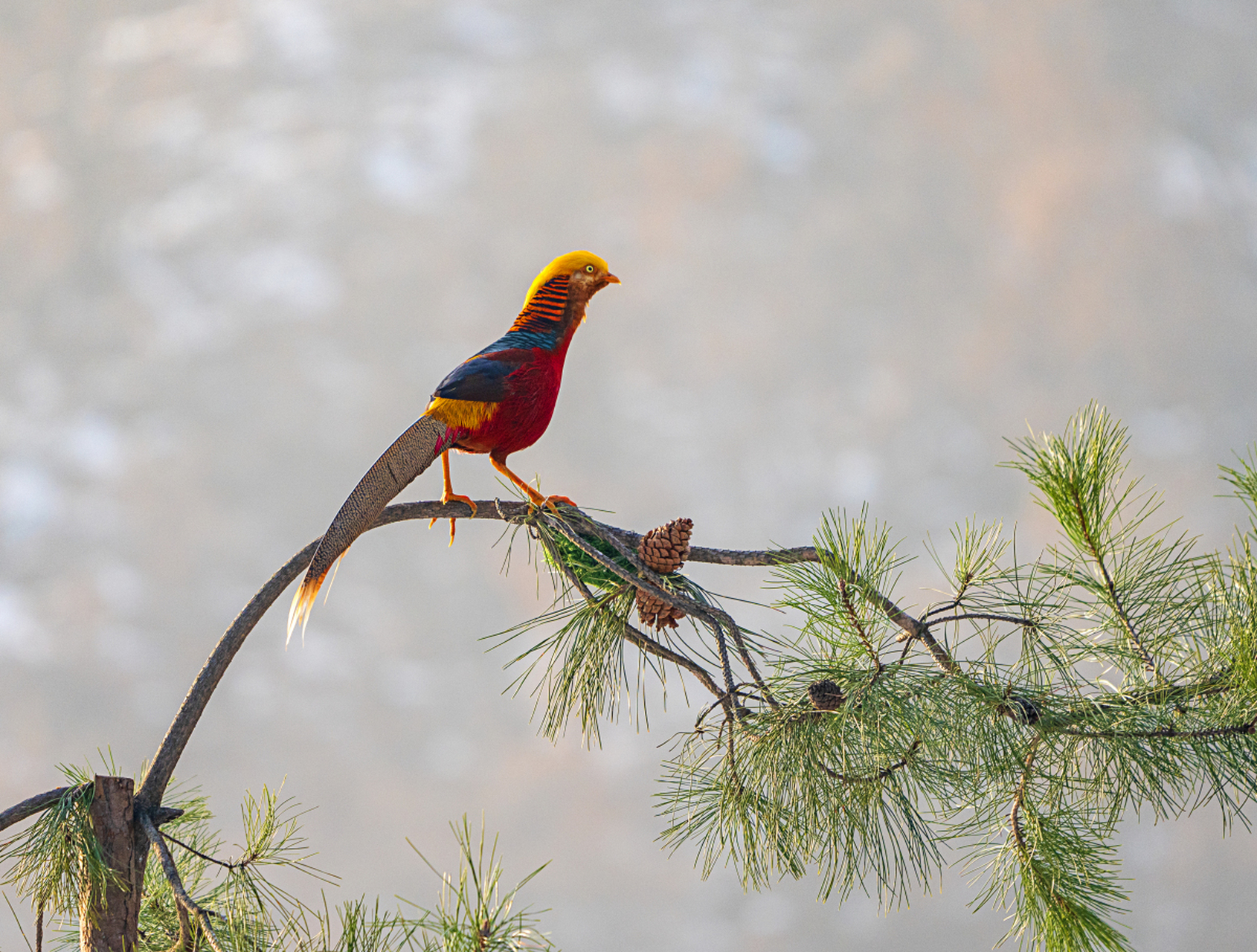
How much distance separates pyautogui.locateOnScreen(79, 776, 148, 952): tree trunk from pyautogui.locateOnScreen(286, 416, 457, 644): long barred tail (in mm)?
350

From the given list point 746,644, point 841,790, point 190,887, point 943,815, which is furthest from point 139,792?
point 943,815

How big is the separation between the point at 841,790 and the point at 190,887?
1.13 m

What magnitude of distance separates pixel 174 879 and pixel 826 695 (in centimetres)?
90

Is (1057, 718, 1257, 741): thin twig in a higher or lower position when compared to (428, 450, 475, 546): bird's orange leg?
lower

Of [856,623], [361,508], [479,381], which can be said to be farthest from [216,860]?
[856,623]

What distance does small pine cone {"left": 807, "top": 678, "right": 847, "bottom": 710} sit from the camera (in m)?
1.30

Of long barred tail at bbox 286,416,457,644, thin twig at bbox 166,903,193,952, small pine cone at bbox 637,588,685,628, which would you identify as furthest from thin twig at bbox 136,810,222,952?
small pine cone at bbox 637,588,685,628

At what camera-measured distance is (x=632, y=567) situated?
151 centimetres

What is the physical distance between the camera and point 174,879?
137 centimetres

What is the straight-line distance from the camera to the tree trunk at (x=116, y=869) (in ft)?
4.61

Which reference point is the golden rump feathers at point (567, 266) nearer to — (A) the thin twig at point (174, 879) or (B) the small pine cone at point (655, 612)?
(B) the small pine cone at point (655, 612)

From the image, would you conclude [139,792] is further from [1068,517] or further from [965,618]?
[1068,517]

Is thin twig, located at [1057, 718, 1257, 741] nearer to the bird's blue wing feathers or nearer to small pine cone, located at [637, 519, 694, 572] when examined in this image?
small pine cone, located at [637, 519, 694, 572]

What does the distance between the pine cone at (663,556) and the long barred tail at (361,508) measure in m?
0.37
